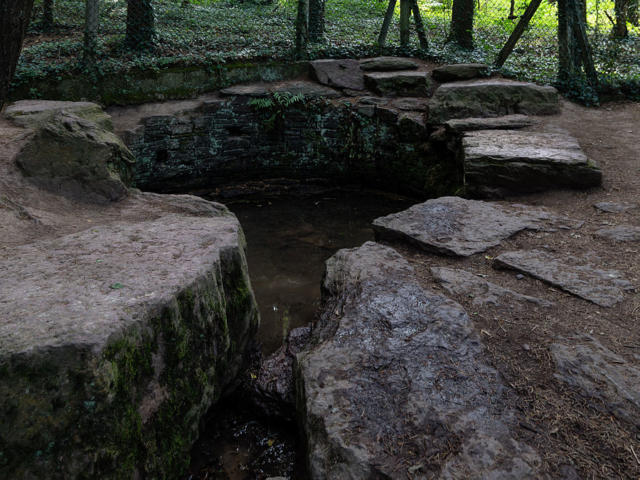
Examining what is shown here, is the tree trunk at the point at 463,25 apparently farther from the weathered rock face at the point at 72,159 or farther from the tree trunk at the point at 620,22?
the weathered rock face at the point at 72,159

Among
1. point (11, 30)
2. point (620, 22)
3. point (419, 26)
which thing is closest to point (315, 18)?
point (419, 26)

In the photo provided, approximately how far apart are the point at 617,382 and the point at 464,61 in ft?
26.0

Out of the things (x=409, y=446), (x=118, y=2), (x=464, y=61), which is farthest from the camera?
(x=118, y=2)

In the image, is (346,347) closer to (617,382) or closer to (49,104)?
(617,382)

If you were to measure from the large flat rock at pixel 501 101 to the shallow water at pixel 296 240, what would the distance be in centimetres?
179

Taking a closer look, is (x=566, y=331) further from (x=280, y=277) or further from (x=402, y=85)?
(x=402, y=85)

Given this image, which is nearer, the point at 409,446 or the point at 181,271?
the point at 409,446

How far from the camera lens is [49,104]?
558 centimetres

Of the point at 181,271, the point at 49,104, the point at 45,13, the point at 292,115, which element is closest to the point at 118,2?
the point at 45,13

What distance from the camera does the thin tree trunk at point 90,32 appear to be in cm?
744

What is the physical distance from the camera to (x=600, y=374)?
7.22 ft

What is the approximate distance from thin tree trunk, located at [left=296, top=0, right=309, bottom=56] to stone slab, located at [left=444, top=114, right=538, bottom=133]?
3709 mm

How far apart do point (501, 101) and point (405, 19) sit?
3.53 m

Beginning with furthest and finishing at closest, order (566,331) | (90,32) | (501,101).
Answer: (90,32) < (501,101) < (566,331)
